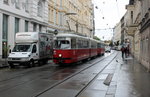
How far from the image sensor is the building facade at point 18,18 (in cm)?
3039

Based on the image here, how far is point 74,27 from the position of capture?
64.0m

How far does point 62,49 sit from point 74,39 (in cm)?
179

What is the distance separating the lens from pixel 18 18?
3375 centimetres

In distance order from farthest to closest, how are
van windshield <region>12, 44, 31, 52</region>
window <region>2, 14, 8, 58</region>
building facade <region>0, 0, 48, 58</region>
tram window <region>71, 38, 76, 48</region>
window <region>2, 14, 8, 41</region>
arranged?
1. window <region>2, 14, 8, 41</region>
2. window <region>2, 14, 8, 58</region>
3. building facade <region>0, 0, 48, 58</region>
4. tram window <region>71, 38, 76, 48</region>
5. van windshield <region>12, 44, 31, 52</region>

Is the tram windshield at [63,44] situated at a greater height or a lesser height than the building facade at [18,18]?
lesser

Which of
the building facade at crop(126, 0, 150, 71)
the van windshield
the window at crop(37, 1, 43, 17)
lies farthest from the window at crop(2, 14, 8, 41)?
the building facade at crop(126, 0, 150, 71)

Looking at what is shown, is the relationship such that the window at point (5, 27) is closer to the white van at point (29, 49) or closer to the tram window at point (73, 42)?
the white van at point (29, 49)

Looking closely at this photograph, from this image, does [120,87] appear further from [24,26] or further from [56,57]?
[24,26]

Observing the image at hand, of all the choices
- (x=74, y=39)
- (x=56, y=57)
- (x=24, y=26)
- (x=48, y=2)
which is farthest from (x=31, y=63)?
(x=48, y=2)

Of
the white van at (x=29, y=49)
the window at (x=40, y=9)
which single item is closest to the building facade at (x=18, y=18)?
the window at (x=40, y=9)

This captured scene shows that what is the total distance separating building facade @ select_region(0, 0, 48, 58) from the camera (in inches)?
1196

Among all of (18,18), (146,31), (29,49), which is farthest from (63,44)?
(18,18)

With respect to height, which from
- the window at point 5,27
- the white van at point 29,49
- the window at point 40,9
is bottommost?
the white van at point 29,49

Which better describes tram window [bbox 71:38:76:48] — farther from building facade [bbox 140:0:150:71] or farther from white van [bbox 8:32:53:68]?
building facade [bbox 140:0:150:71]
